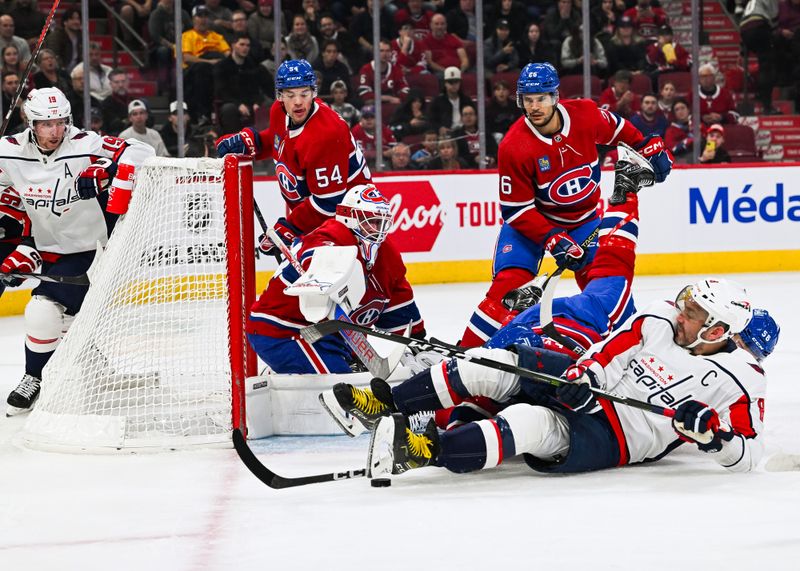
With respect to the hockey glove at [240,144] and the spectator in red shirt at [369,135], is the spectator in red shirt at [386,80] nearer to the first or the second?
the spectator in red shirt at [369,135]

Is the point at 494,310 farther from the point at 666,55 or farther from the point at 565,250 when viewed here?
the point at 666,55

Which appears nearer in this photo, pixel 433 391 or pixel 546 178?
pixel 433 391

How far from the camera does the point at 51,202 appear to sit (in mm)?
4695

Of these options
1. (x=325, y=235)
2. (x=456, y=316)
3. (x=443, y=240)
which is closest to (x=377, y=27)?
(x=443, y=240)

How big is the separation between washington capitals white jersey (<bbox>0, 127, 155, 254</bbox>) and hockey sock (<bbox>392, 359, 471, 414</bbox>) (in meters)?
1.54

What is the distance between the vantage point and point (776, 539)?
2883mm

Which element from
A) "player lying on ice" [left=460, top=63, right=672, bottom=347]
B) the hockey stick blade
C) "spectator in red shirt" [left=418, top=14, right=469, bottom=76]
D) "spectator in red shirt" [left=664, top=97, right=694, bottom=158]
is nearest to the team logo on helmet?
"player lying on ice" [left=460, top=63, right=672, bottom=347]

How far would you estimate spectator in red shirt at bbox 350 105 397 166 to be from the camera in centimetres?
791

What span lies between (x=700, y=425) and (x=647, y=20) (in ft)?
19.5

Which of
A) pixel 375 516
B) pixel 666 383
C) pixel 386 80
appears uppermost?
pixel 386 80

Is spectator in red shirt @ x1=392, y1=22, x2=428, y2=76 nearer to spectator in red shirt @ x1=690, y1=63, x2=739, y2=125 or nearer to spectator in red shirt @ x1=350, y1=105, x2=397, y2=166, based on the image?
spectator in red shirt @ x1=350, y1=105, x2=397, y2=166

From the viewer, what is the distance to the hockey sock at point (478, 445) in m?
3.29

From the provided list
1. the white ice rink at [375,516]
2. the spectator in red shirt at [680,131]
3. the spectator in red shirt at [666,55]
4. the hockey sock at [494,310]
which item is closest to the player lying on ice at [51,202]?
the white ice rink at [375,516]

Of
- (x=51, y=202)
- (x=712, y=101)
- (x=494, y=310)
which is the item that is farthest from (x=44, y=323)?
(x=712, y=101)
